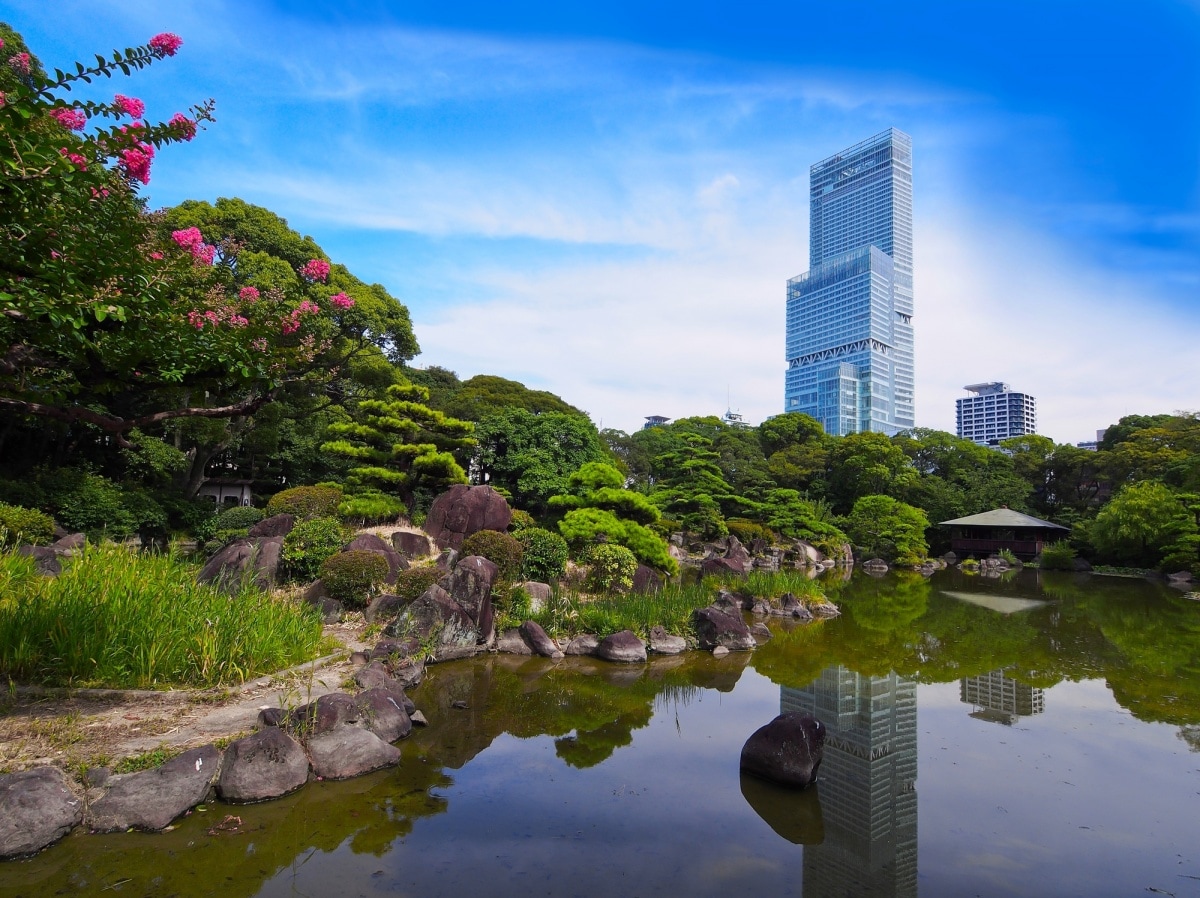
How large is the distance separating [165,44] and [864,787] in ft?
21.1

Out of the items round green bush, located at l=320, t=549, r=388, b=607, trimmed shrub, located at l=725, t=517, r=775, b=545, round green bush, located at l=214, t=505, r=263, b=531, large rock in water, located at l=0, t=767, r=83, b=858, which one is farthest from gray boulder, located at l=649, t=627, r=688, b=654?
trimmed shrub, located at l=725, t=517, r=775, b=545

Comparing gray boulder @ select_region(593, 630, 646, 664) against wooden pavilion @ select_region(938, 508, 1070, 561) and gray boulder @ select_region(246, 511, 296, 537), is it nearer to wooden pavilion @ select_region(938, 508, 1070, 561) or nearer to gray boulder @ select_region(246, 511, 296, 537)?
gray boulder @ select_region(246, 511, 296, 537)

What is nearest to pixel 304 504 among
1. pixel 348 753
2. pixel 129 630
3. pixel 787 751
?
pixel 129 630

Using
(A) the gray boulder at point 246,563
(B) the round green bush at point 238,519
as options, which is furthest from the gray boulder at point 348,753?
(B) the round green bush at point 238,519

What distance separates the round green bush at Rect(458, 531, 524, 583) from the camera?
929 centimetres

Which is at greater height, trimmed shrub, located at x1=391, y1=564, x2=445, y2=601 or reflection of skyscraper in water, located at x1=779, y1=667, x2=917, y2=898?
trimmed shrub, located at x1=391, y1=564, x2=445, y2=601

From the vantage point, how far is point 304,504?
11.3 metres

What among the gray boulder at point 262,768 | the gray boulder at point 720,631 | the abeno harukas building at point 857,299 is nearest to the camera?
the gray boulder at point 262,768

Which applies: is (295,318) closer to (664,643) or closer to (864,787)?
(864,787)

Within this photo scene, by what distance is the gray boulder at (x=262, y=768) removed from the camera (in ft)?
12.7

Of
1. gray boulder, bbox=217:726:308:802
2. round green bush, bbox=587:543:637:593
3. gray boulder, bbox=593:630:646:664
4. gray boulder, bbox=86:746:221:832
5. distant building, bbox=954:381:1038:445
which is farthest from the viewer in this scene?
distant building, bbox=954:381:1038:445

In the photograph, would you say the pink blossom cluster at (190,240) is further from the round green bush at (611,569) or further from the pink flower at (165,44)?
the round green bush at (611,569)

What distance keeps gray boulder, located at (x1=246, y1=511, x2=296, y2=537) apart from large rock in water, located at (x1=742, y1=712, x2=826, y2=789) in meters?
8.69

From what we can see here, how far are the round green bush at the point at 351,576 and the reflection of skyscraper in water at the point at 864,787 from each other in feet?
17.9
